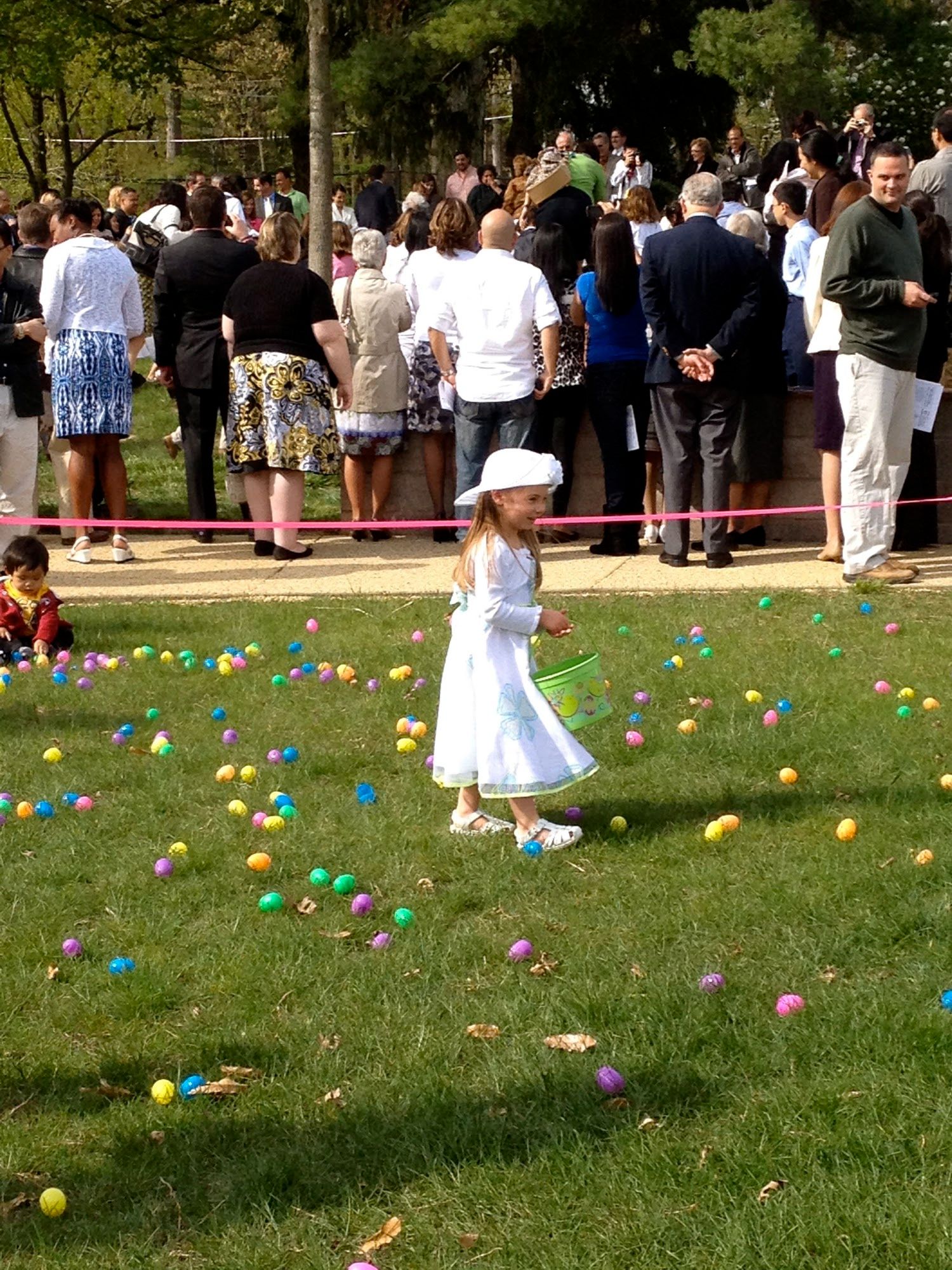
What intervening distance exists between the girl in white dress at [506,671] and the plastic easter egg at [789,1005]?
54.6 inches

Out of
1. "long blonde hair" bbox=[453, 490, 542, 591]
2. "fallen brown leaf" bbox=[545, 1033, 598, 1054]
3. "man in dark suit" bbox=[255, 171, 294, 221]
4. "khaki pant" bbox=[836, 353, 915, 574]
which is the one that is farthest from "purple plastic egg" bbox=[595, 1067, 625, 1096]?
"man in dark suit" bbox=[255, 171, 294, 221]

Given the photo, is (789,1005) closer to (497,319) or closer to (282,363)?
(497,319)

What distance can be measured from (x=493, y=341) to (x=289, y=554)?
79.4 inches

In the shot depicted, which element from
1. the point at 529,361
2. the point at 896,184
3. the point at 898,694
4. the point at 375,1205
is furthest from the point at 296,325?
the point at 375,1205

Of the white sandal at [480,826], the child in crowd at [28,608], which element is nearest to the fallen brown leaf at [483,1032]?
the white sandal at [480,826]

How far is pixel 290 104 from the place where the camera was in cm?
2414

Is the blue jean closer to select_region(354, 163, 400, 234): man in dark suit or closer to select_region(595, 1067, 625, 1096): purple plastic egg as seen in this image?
select_region(595, 1067, 625, 1096): purple plastic egg

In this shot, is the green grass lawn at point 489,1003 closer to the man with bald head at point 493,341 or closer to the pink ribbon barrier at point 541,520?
the pink ribbon barrier at point 541,520

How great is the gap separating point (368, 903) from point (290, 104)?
20.5 metres

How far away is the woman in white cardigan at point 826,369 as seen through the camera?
1004cm

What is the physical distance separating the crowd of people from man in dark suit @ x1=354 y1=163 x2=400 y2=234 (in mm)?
7656

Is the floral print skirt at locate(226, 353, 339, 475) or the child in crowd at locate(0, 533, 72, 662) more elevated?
the floral print skirt at locate(226, 353, 339, 475)

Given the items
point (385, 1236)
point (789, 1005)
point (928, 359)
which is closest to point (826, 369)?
point (928, 359)

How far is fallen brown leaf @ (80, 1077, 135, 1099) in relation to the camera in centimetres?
432
